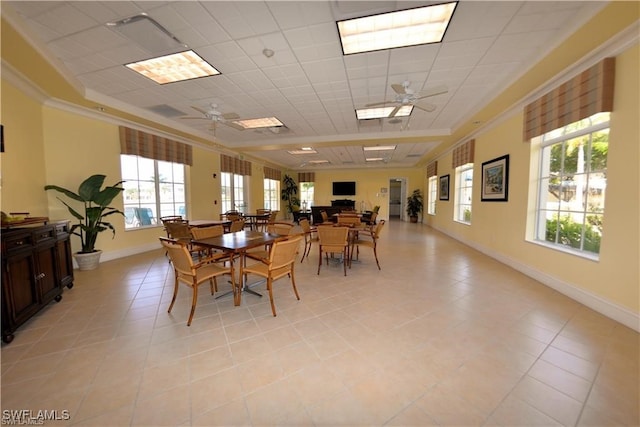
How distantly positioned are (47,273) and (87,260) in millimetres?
1662

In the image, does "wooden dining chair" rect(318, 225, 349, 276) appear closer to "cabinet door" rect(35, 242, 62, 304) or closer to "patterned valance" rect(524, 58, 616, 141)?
"patterned valance" rect(524, 58, 616, 141)

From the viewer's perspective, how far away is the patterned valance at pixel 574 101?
2344 mm

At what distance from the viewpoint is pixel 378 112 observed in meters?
4.70

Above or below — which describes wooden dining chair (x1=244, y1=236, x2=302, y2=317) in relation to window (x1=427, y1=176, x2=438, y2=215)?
below

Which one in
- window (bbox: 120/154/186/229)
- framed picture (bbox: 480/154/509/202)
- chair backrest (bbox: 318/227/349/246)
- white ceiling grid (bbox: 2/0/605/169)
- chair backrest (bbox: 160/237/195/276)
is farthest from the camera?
window (bbox: 120/154/186/229)

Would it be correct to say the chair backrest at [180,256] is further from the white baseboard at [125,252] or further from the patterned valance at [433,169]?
the patterned valance at [433,169]

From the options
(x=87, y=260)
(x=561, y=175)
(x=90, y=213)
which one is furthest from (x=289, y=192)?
(x=561, y=175)

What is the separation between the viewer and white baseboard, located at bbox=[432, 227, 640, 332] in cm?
218

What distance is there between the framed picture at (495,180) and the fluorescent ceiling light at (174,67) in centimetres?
502

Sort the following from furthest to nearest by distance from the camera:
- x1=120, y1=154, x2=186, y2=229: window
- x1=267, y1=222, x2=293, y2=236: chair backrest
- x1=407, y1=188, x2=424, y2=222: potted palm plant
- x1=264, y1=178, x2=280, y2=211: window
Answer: x1=407, y1=188, x2=424, y2=222: potted palm plant < x1=264, y1=178, x2=280, y2=211: window < x1=120, y1=154, x2=186, y2=229: window < x1=267, y1=222, x2=293, y2=236: chair backrest

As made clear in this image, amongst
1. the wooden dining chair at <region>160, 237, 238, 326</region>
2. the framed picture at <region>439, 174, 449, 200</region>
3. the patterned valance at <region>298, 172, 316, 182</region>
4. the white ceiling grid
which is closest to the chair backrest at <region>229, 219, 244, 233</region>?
the wooden dining chair at <region>160, 237, 238, 326</region>

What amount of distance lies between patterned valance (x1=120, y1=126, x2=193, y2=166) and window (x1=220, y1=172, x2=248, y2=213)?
1.73m

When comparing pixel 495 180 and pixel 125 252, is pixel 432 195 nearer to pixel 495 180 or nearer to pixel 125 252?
pixel 495 180

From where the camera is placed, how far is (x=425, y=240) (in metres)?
6.67
